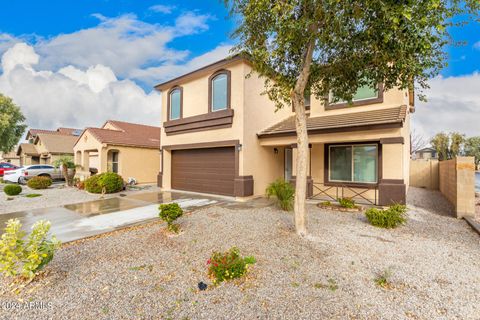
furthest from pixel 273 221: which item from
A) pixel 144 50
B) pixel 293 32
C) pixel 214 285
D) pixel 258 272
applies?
pixel 144 50

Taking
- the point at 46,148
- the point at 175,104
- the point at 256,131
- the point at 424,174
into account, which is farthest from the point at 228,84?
the point at 46,148

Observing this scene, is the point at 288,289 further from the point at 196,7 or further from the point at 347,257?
the point at 196,7

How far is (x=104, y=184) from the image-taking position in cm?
1159

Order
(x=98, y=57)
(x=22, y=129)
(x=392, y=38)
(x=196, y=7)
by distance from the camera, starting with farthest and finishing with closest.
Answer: (x=22, y=129), (x=98, y=57), (x=196, y=7), (x=392, y=38)

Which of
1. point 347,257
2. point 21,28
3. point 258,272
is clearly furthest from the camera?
point 21,28

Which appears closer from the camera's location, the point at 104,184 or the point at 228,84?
the point at 228,84

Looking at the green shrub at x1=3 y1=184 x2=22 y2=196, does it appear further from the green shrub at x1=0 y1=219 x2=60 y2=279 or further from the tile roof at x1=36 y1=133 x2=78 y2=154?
the tile roof at x1=36 y1=133 x2=78 y2=154

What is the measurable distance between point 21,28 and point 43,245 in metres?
12.4

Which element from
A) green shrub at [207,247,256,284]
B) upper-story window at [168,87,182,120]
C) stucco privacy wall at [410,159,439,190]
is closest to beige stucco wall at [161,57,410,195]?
upper-story window at [168,87,182,120]

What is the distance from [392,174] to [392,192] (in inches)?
27.2

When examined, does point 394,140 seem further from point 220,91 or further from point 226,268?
point 220,91

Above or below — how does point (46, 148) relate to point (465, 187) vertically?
above

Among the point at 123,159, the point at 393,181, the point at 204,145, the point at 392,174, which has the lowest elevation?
the point at 393,181

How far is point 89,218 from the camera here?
7.02 metres
